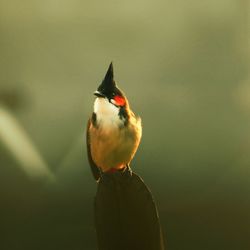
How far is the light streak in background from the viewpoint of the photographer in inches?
52.9

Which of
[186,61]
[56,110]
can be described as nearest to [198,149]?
[186,61]

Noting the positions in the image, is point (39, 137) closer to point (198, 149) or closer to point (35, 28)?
point (35, 28)

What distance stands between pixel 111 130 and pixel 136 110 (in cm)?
9

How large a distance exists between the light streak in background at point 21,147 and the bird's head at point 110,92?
231 millimetres

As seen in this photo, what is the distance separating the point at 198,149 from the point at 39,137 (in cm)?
44

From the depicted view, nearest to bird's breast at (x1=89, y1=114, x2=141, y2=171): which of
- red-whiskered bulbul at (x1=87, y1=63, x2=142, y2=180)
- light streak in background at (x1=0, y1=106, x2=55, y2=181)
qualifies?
red-whiskered bulbul at (x1=87, y1=63, x2=142, y2=180)

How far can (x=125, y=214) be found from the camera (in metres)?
1.37

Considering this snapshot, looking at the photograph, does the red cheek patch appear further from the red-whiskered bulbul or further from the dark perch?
the dark perch

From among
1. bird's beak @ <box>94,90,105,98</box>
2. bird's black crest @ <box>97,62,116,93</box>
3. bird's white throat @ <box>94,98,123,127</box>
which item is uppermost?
bird's black crest @ <box>97,62,116,93</box>

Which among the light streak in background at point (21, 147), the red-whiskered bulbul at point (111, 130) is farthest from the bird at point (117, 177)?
the light streak in background at point (21, 147)

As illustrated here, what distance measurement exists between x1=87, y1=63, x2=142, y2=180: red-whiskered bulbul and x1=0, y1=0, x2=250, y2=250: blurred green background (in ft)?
0.07

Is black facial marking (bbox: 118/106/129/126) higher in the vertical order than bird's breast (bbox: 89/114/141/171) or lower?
higher

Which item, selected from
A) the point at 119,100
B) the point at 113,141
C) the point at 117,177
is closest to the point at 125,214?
the point at 117,177

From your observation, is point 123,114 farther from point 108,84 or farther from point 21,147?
point 21,147
